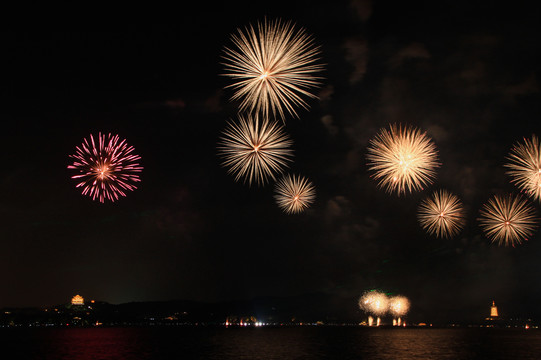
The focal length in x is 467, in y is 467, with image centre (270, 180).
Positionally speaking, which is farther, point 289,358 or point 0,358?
point 0,358

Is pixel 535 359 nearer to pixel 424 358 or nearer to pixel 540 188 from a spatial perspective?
pixel 424 358

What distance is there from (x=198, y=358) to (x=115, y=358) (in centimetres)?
1248

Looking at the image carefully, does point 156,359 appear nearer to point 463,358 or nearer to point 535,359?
point 463,358

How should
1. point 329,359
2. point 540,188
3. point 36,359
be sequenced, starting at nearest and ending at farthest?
point 540,188, point 329,359, point 36,359

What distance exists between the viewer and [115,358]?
232ft

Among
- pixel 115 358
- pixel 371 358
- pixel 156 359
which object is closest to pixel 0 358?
pixel 115 358

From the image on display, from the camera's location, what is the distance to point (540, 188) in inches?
1078

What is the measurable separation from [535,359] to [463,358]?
9.88 m

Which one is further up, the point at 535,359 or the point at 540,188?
the point at 540,188

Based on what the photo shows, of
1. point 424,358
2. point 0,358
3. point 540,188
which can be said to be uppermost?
point 540,188

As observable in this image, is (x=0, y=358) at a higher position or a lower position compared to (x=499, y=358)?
lower

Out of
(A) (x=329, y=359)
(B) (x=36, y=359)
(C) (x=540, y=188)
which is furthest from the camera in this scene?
(B) (x=36, y=359)

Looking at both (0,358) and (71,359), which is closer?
(71,359)

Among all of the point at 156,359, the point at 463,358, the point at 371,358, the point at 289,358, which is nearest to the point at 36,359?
the point at 156,359
